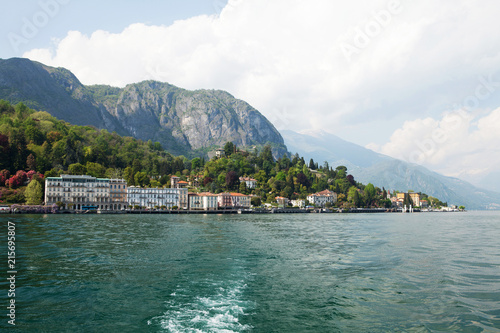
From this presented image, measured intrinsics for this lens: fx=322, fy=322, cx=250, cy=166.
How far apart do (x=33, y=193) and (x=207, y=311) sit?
119712mm

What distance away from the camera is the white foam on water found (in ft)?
39.7

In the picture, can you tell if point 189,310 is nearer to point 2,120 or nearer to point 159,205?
point 159,205

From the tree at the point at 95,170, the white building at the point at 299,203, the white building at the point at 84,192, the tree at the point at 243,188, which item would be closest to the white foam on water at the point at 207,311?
the white building at the point at 84,192

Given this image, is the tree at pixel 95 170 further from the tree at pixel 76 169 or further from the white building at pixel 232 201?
the white building at pixel 232 201

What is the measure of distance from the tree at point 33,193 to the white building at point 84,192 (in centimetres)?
704

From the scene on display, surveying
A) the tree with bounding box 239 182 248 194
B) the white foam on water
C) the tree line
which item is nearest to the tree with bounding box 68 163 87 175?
the tree line

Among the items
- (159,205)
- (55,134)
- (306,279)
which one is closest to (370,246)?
(306,279)

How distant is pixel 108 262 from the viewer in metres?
23.8

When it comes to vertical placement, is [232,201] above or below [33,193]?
below

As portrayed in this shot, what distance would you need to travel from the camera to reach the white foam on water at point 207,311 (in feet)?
39.7

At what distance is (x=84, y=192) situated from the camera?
129 m

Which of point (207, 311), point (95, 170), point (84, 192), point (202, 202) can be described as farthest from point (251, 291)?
point (95, 170)

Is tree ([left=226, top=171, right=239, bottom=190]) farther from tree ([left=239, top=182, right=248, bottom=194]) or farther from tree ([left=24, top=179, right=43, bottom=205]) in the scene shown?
tree ([left=24, top=179, right=43, bottom=205])

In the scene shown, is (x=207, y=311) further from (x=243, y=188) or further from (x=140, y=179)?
(x=243, y=188)
